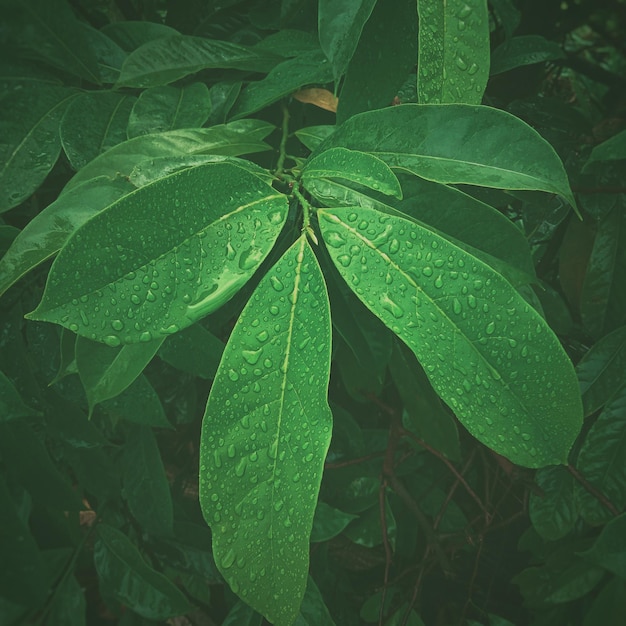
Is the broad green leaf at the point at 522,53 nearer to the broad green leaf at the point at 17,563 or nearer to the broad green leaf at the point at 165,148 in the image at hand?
the broad green leaf at the point at 165,148

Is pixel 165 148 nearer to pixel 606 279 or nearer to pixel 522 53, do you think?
pixel 522 53

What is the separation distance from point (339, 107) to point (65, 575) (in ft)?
2.87

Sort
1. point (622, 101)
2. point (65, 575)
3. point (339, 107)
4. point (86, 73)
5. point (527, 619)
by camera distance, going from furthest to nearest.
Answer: point (527, 619) < point (622, 101) < point (65, 575) < point (86, 73) < point (339, 107)

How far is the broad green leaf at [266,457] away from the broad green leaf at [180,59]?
15.1 inches

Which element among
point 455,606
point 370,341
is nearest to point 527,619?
point 455,606

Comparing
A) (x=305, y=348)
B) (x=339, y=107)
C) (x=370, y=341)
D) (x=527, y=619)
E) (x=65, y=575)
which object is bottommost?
(x=527, y=619)

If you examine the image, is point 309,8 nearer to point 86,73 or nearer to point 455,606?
point 86,73

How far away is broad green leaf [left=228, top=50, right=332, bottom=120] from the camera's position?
637 millimetres

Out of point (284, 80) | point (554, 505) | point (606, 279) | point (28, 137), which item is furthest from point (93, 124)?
point (554, 505)

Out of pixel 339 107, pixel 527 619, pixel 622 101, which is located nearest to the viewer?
pixel 339 107

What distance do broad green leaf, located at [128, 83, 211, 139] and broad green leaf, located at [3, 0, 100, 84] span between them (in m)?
0.14

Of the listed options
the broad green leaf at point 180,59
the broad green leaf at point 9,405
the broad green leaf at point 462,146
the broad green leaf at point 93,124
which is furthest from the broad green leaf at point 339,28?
the broad green leaf at point 9,405

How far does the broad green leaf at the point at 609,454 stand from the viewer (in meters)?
0.79

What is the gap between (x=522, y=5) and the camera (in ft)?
3.44
